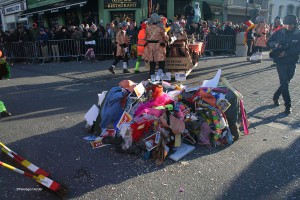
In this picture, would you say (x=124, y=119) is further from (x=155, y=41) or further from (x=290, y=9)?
(x=290, y=9)

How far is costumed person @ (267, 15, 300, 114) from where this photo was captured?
5.42 m

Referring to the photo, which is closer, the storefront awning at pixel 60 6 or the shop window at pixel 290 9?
the storefront awning at pixel 60 6

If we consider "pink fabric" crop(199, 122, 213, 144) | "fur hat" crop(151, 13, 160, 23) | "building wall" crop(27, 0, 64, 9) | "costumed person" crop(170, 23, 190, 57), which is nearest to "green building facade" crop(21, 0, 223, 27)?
"building wall" crop(27, 0, 64, 9)

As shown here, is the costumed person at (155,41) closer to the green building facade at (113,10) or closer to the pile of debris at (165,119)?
the pile of debris at (165,119)

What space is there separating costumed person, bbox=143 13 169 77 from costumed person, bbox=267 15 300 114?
125 inches

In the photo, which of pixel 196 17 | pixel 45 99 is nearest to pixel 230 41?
pixel 196 17

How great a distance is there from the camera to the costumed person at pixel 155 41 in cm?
798

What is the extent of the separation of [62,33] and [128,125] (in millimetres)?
11085

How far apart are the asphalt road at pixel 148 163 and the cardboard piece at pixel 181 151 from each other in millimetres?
57

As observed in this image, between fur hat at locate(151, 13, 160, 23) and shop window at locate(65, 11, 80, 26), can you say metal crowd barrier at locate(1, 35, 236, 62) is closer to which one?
fur hat at locate(151, 13, 160, 23)

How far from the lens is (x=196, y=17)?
16.9 metres

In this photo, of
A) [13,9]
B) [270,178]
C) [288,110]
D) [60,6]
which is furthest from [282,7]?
[270,178]

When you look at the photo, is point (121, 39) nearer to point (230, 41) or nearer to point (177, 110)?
point (177, 110)

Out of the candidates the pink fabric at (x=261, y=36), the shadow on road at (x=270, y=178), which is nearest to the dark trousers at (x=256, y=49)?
the pink fabric at (x=261, y=36)
